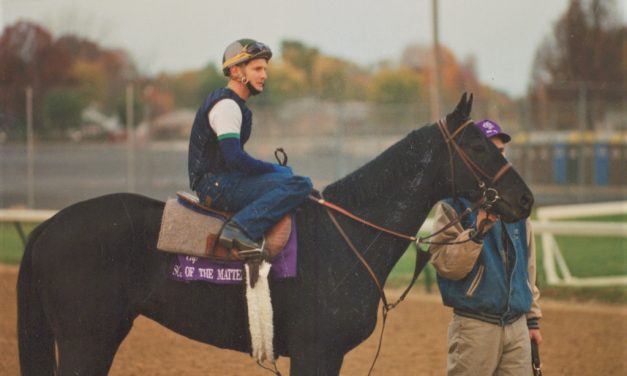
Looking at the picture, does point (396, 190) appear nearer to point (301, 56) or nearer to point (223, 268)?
point (223, 268)

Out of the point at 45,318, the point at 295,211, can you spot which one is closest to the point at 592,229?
the point at 295,211

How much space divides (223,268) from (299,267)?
1.35 feet

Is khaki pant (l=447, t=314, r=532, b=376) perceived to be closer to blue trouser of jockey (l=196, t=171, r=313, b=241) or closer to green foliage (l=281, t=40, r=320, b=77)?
blue trouser of jockey (l=196, t=171, r=313, b=241)

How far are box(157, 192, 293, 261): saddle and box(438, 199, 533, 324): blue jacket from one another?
0.99 metres

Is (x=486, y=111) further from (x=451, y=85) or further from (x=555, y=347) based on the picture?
(x=555, y=347)

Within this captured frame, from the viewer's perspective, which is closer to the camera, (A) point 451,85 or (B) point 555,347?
(B) point 555,347

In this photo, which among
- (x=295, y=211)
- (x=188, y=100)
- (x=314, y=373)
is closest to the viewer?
(x=314, y=373)

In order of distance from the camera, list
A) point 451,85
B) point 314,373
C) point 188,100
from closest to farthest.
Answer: point 314,373, point 188,100, point 451,85

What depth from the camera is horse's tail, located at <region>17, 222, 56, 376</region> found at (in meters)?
4.93

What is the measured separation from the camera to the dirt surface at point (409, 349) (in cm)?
751

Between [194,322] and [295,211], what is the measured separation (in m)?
0.82

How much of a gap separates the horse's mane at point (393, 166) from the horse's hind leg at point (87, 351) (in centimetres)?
150

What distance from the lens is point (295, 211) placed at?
4.73 m

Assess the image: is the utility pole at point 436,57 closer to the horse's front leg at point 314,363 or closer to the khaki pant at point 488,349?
the khaki pant at point 488,349
